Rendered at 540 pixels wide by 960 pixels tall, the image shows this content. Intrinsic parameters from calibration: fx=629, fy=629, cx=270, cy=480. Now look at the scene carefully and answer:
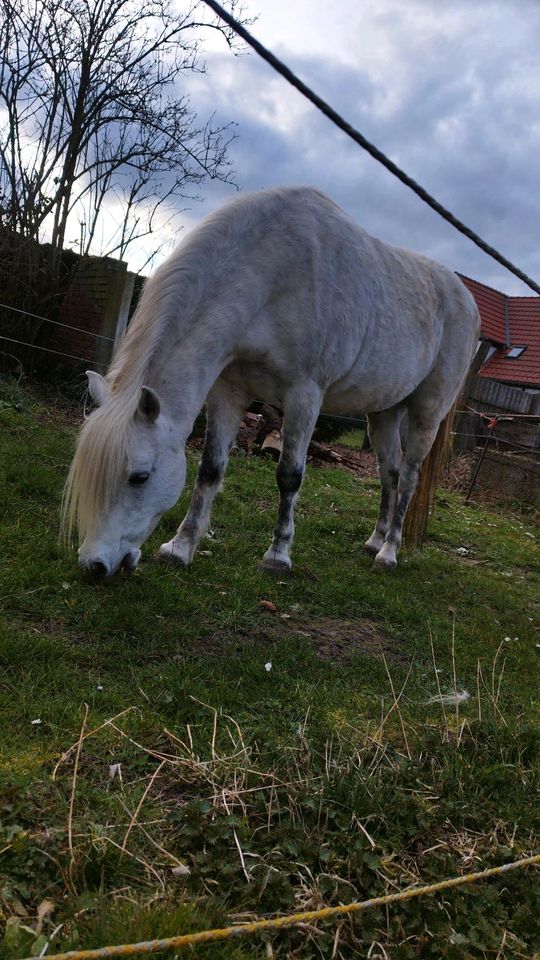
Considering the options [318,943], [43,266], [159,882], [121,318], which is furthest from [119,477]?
[43,266]

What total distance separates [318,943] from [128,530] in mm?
1955

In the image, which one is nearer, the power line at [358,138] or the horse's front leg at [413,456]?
the power line at [358,138]

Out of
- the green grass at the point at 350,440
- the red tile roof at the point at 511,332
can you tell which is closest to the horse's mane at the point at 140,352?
the green grass at the point at 350,440

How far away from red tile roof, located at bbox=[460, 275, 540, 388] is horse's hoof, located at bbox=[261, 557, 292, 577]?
20755 millimetres

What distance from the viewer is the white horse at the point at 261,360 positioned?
117 inches

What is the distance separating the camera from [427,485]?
5.77 m

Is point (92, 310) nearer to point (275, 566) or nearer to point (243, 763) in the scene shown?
point (275, 566)

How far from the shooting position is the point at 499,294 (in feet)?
90.1

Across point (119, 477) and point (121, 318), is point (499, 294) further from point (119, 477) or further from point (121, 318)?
point (119, 477)

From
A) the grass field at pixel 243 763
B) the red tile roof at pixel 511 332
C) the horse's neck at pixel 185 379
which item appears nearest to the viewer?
the grass field at pixel 243 763

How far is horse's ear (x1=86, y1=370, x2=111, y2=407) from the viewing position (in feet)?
10.3

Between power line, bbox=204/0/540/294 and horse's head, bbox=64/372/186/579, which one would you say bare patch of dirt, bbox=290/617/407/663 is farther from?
power line, bbox=204/0/540/294

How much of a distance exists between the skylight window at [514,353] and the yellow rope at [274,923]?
24742mm

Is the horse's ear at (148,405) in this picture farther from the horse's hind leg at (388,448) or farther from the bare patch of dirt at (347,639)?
the horse's hind leg at (388,448)
